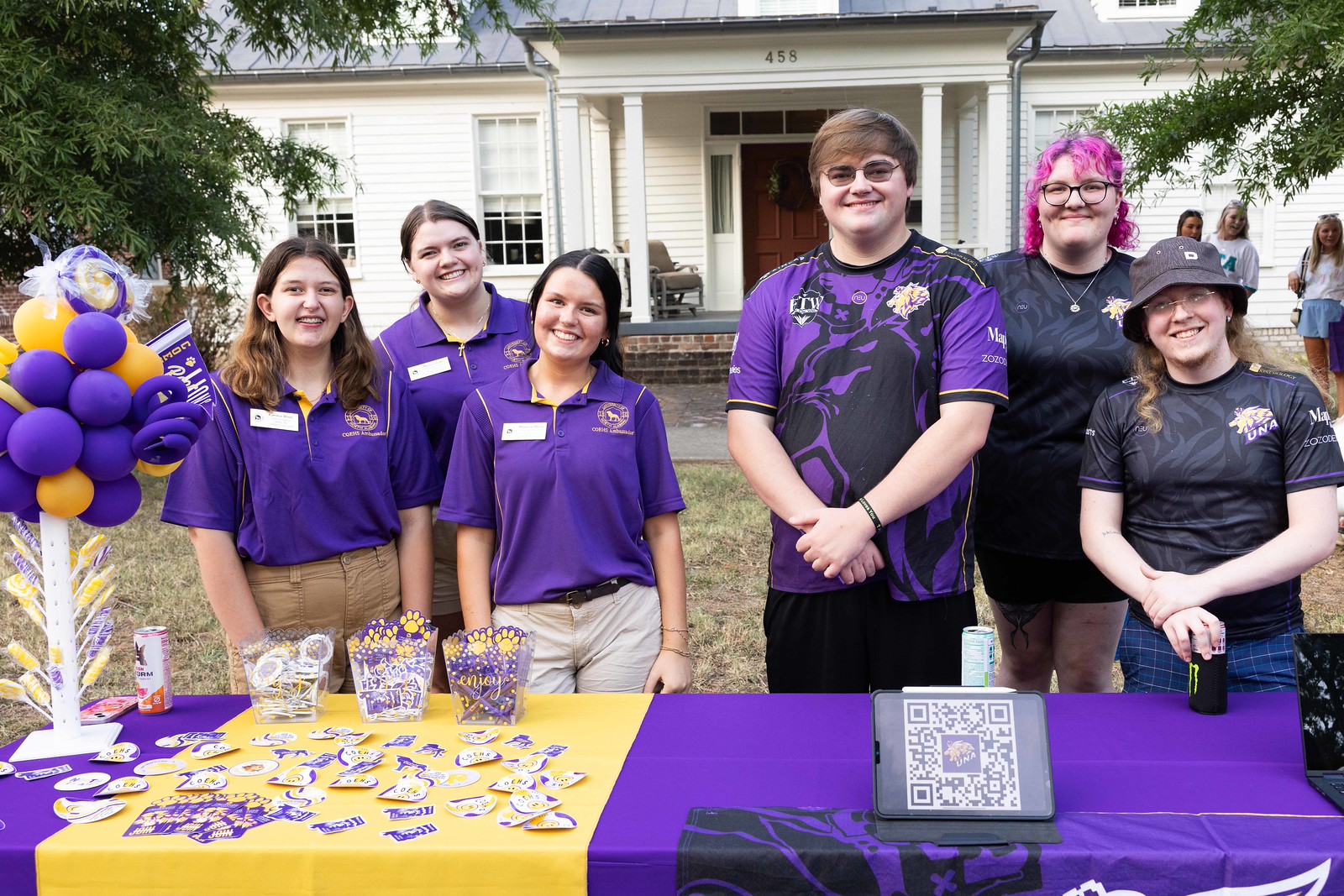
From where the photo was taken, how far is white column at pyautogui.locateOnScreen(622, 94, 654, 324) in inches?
456

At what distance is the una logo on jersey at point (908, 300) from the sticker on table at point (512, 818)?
1.43m

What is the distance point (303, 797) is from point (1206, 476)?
1.89 metres

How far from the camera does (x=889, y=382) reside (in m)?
2.44

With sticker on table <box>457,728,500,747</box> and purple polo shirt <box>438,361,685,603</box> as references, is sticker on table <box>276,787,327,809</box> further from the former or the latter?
purple polo shirt <box>438,361,685,603</box>

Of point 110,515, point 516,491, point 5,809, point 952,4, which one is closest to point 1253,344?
point 516,491

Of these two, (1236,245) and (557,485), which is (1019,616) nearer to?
(557,485)

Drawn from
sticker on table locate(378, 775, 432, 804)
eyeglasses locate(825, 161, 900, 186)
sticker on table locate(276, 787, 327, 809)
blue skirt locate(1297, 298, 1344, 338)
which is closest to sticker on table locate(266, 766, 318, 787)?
sticker on table locate(276, 787, 327, 809)

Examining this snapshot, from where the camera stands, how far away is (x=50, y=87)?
21.0 feet

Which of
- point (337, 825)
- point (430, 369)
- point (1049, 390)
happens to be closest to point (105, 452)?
point (337, 825)

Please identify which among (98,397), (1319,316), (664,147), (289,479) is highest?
(664,147)

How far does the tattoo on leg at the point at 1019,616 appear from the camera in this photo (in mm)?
2959

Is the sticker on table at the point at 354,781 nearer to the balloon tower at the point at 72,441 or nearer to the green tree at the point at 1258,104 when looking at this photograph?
the balloon tower at the point at 72,441

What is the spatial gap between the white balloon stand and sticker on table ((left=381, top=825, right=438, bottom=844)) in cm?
75

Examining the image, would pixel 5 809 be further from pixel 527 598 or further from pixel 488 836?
pixel 527 598
